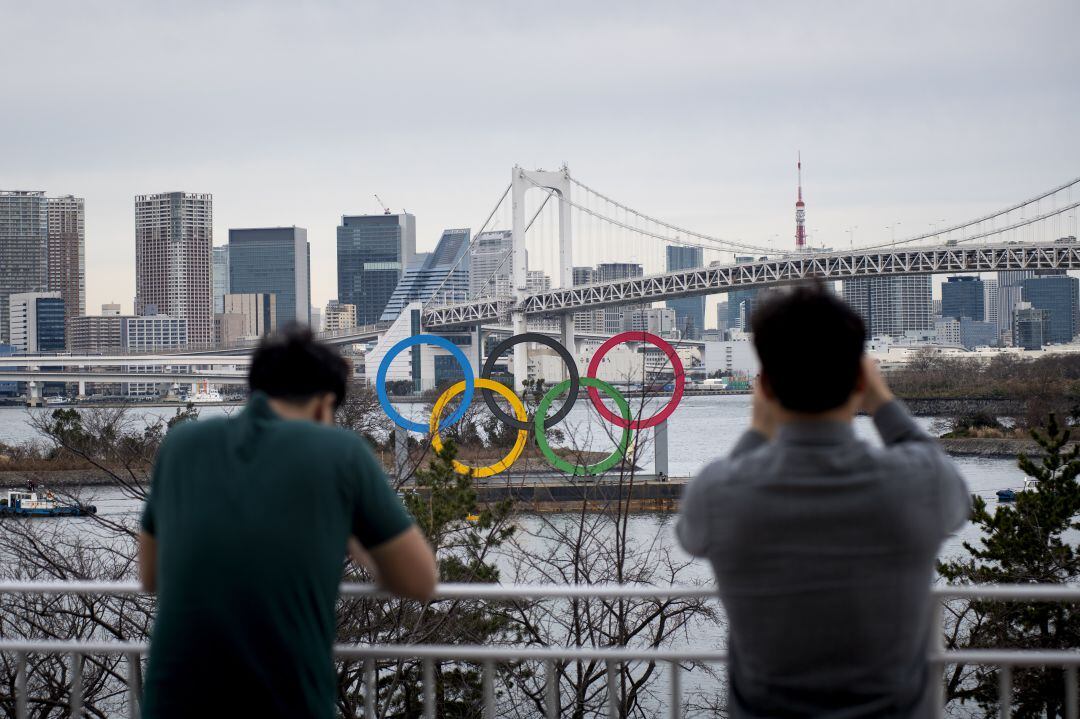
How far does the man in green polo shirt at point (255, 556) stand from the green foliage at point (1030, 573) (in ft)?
25.0

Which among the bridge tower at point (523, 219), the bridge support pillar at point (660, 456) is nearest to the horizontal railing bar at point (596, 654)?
the bridge support pillar at point (660, 456)

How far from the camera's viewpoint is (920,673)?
1462 mm

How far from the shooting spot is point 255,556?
1.48 meters

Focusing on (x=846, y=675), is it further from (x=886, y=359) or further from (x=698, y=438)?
(x=886, y=359)

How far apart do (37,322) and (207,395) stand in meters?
74.3

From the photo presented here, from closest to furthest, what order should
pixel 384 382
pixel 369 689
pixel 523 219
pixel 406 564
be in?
pixel 406 564
pixel 369 689
pixel 384 382
pixel 523 219

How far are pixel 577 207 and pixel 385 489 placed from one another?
42613 mm

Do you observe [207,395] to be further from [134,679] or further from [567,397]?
[134,679]

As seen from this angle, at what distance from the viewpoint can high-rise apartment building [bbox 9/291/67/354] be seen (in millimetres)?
120369

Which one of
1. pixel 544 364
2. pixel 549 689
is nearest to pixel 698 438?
pixel 544 364

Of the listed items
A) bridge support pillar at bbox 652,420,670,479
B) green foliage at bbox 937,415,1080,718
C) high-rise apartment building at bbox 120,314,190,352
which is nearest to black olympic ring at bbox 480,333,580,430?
bridge support pillar at bbox 652,420,670,479

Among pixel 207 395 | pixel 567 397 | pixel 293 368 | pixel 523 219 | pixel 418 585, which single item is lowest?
pixel 207 395

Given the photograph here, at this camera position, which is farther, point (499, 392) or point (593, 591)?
point (499, 392)

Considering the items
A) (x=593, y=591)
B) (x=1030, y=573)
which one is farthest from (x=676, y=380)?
(x=593, y=591)
